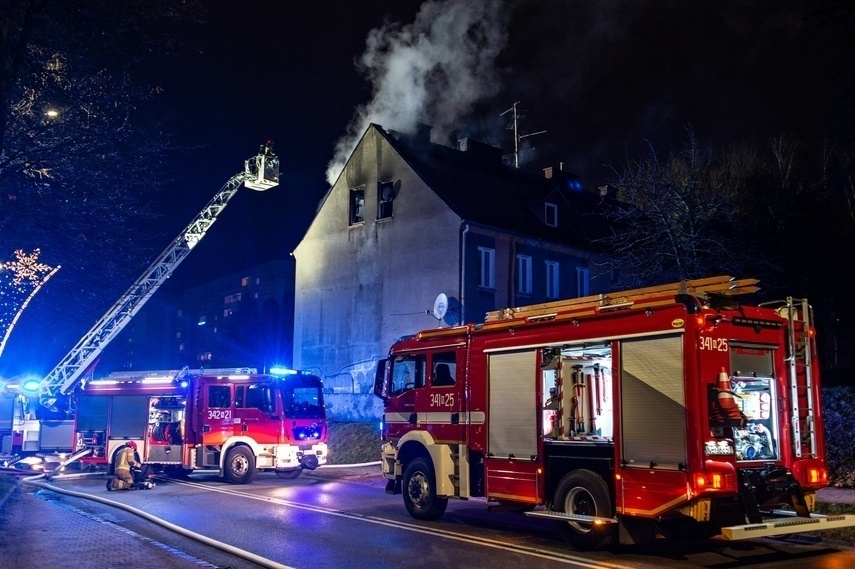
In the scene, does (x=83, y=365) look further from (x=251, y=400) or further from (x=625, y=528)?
(x=625, y=528)

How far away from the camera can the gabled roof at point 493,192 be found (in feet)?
101

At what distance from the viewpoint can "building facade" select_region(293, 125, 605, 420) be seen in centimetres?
2977

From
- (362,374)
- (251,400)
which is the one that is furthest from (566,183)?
(251,400)

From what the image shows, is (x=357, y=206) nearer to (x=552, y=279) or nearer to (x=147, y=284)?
(x=552, y=279)

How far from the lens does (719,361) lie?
906 centimetres

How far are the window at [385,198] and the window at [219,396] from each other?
1381 cm

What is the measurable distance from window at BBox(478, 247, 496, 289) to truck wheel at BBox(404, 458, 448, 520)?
17.1m

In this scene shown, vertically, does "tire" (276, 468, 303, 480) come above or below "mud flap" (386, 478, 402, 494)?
below

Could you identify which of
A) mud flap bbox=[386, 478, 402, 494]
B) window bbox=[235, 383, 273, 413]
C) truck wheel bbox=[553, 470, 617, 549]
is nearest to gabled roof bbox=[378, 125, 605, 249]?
window bbox=[235, 383, 273, 413]

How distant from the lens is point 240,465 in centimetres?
1936

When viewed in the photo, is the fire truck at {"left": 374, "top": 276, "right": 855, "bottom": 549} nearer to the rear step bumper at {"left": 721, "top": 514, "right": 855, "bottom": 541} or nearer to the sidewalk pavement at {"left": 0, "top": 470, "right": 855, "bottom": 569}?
the rear step bumper at {"left": 721, "top": 514, "right": 855, "bottom": 541}

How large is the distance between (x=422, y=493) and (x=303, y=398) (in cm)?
777

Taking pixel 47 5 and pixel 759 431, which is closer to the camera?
pixel 759 431

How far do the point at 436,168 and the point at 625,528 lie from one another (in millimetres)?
24056
